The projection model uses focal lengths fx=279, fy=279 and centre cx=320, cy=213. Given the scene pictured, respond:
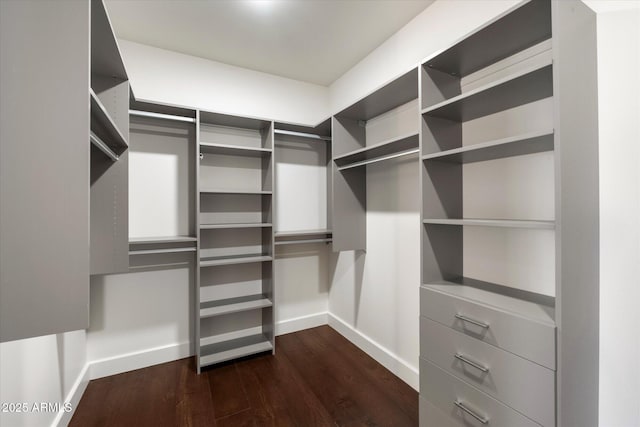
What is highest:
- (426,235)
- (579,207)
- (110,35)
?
(110,35)

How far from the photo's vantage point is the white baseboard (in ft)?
6.95

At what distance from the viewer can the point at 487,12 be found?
5.29 feet

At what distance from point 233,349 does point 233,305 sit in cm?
39

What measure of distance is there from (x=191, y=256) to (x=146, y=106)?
1309 millimetres

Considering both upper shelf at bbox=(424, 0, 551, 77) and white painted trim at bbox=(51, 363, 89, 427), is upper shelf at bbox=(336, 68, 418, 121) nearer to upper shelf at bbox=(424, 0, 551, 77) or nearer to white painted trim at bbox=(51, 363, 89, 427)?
upper shelf at bbox=(424, 0, 551, 77)

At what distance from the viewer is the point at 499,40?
136 centimetres

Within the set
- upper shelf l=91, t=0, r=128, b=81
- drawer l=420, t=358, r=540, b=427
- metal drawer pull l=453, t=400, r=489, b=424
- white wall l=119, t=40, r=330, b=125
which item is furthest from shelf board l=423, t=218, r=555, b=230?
white wall l=119, t=40, r=330, b=125

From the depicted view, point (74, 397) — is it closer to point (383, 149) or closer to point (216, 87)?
point (216, 87)

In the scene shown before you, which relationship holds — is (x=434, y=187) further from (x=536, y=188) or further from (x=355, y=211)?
(x=355, y=211)

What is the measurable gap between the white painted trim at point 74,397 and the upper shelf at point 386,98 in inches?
110

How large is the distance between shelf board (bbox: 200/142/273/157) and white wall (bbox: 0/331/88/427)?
5.34 feet

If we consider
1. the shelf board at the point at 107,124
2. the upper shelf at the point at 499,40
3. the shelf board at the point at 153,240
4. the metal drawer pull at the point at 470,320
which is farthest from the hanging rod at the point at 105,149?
the metal drawer pull at the point at 470,320

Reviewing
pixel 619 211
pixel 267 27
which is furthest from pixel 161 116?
pixel 619 211

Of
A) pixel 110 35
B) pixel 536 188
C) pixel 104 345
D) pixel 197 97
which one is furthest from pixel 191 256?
pixel 536 188
